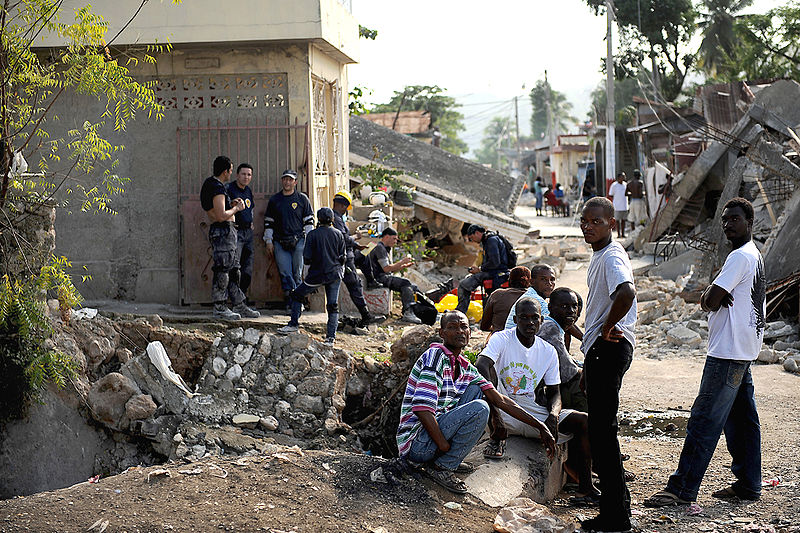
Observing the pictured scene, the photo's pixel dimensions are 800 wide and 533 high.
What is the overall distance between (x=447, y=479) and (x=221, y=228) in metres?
4.56

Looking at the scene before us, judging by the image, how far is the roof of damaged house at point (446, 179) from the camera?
688 inches

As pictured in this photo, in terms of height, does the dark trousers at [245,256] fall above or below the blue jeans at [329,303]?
above

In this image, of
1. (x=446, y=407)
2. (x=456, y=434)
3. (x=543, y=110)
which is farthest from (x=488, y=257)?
(x=543, y=110)

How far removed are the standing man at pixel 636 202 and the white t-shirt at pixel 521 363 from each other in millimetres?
17884

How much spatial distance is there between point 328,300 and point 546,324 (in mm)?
3379

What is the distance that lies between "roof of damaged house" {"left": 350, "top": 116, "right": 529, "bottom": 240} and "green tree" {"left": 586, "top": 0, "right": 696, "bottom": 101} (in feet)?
61.7

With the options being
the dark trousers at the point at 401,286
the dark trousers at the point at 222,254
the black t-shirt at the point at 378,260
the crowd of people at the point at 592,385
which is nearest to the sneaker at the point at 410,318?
the dark trousers at the point at 401,286

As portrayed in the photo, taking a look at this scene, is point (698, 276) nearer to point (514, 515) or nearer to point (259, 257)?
point (259, 257)

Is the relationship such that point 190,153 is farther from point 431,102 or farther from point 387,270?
point 431,102

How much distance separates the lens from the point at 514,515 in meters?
4.77

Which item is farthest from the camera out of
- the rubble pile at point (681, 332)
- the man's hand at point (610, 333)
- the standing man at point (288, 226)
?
the rubble pile at point (681, 332)

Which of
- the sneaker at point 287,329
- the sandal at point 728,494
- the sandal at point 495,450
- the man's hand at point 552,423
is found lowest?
the sandal at point 728,494

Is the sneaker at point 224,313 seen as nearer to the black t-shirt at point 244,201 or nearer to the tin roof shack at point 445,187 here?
the black t-shirt at point 244,201

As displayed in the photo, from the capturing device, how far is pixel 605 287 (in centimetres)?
467
